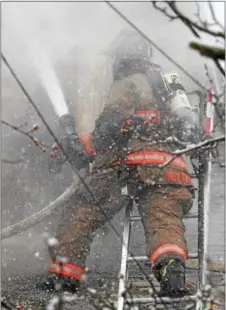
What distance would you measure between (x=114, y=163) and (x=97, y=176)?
0.27 meters

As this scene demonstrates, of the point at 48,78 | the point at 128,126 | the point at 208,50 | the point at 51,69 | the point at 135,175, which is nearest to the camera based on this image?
the point at 208,50

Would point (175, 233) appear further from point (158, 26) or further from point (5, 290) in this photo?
point (158, 26)

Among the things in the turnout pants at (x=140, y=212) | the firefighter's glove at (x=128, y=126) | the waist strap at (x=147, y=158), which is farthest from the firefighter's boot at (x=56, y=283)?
the firefighter's glove at (x=128, y=126)

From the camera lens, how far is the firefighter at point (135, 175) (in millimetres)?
4957

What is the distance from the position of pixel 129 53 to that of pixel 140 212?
1950 millimetres

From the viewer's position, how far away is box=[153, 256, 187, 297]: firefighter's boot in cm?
455

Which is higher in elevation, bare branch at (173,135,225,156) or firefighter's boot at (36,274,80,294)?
bare branch at (173,135,225,156)

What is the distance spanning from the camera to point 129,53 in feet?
20.4

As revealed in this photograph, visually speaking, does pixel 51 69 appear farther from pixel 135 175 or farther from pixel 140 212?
pixel 140 212

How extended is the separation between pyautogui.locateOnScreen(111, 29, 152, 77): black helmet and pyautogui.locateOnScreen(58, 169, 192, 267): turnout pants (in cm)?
134

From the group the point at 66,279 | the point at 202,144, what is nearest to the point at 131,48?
the point at 66,279

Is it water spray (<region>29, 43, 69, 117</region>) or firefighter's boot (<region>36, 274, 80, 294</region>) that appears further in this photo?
water spray (<region>29, 43, 69, 117</region>)

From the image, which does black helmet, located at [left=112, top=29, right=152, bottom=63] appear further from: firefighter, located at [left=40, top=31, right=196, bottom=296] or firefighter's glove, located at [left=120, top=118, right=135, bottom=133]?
firefighter's glove, located at [left=120, top=118, right=135, bottom=133]

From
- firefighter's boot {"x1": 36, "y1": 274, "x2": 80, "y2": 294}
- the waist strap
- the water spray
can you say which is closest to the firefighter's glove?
the waist strap
